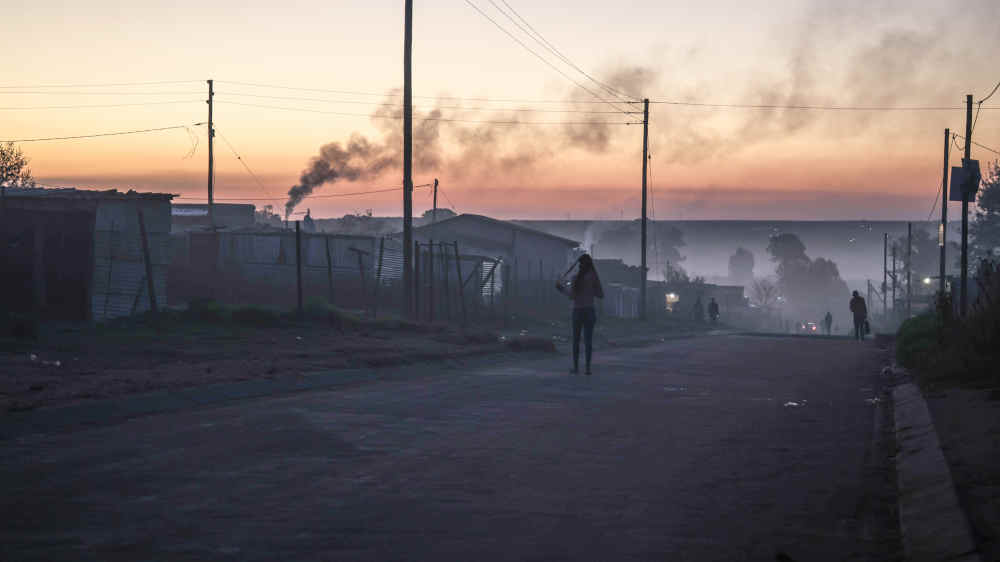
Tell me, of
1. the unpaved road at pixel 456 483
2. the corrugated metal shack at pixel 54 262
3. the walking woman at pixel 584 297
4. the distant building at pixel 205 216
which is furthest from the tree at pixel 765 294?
the unpaved road at pixel 456 483

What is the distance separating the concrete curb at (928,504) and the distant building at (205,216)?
46.4 meters

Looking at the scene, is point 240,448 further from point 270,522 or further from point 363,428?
point 270,522

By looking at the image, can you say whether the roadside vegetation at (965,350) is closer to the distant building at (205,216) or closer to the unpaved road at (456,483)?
the unpaved road at (456,483)

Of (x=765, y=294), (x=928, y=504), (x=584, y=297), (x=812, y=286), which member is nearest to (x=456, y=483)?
(x=928, y=504)

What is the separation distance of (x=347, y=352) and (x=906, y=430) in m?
10.7

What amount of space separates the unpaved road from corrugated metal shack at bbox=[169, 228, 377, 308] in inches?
1299

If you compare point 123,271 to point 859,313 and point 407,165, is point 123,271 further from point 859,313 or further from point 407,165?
point 859,313

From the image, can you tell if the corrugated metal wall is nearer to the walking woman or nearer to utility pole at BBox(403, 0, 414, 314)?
utility pole at BBox(403, 0, 414, 314)

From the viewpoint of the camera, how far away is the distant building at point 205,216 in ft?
208

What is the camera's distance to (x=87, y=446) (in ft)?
29.6

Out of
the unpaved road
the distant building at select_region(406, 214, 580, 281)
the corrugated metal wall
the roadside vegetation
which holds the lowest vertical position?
the unpaved road

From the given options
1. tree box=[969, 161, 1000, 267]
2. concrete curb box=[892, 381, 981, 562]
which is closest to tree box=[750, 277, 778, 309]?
tree box=[969, 161, 1000, 267]

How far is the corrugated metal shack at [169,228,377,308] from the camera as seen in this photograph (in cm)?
4531

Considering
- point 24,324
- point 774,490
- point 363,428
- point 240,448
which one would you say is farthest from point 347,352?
point 774,490
